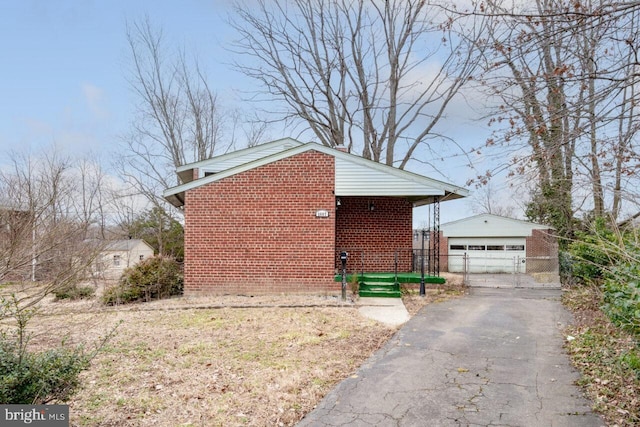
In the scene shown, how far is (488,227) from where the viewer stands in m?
24.7

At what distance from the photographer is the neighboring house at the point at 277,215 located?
1220 centimetres

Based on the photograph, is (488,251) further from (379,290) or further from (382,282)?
(379,290)

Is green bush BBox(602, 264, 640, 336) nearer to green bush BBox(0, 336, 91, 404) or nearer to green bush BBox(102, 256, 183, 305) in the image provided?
green bush BBox(0, 336, 91, 404)

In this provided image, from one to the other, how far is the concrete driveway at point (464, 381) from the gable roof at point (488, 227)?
1631cm

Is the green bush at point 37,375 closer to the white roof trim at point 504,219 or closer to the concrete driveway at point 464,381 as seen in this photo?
the concrete driveway at point 464,381

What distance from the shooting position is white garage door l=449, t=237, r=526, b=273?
24.1m

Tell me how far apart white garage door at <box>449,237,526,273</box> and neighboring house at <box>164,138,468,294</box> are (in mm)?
13421

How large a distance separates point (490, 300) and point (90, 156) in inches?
841

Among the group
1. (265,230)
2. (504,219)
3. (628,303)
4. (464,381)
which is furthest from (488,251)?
(628,303)

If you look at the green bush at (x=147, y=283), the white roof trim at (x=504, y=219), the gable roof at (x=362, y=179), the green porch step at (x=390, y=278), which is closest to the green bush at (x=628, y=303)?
the gable roof at (x=362, y=179)

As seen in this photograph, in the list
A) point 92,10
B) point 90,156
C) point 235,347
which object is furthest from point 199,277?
point 90,156

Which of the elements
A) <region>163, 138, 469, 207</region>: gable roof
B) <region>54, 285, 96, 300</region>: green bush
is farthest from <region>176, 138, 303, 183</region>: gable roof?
<region>54, 285, 96, 300</region>: green bush

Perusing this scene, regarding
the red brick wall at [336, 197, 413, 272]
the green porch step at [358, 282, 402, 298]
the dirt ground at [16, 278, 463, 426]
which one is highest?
the red brick wall at [336, 197, 413, 272]

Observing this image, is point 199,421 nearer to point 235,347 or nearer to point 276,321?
point 235,347
